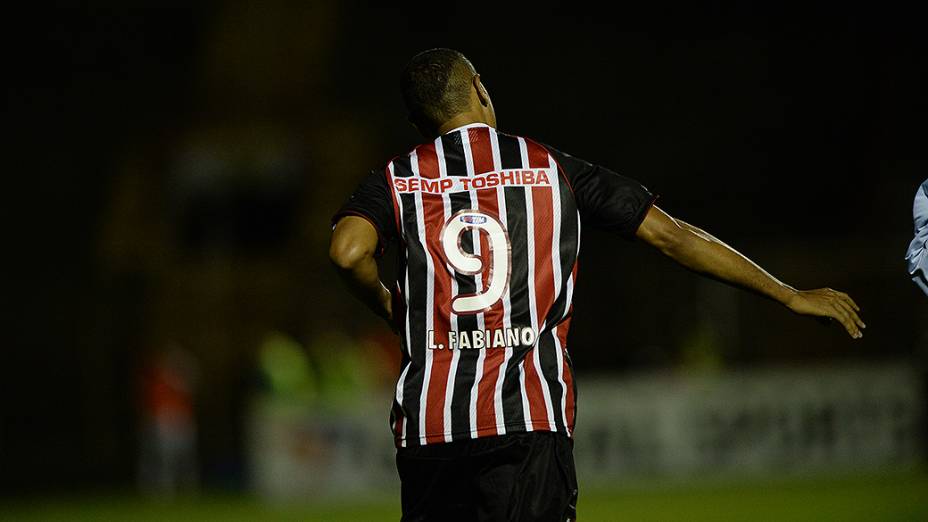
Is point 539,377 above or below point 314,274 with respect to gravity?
below

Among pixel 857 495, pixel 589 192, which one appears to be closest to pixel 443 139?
pixel 589 192

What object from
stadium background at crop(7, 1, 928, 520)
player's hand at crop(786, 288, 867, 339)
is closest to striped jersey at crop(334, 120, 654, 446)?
player's hand at crop(786, 288, 867, 339)

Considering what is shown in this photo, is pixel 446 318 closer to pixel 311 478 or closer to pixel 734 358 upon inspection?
pixel 311 478

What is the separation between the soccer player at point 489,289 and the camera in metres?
3.88

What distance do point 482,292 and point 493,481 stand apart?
1.73 ft

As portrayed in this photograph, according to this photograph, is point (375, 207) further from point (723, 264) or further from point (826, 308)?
point (826, 308)

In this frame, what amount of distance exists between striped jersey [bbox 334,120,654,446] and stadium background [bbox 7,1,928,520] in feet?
39.5

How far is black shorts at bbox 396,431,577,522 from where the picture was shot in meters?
3.81

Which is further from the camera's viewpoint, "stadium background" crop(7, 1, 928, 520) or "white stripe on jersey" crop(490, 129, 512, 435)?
"stadium background" crop(7, 1, 928, 520)

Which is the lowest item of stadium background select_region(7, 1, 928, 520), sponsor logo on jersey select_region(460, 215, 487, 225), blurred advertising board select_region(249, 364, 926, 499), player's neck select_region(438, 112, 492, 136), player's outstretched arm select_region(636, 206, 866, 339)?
blurred advertising board select_region(249, 364, 926, 499)

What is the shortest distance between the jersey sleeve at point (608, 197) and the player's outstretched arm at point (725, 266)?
0.12 ft

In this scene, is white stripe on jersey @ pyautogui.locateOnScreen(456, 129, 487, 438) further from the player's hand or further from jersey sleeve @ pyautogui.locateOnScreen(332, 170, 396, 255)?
the player's hand

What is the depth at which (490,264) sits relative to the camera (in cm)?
391

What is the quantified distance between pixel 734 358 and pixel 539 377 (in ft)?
41.9
